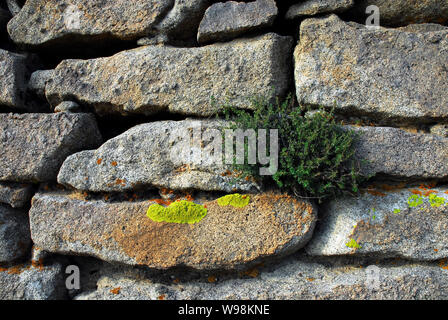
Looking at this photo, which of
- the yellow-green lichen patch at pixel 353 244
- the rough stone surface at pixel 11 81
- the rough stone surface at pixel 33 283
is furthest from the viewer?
the rough stone surface at pixel 11 81

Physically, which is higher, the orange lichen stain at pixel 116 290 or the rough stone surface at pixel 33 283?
the orange lichen stain at pixel 116 290

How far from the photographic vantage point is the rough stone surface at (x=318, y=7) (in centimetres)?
324

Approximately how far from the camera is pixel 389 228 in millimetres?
2982

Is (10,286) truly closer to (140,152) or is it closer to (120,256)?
(120,256)

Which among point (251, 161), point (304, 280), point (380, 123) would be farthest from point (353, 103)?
point (304, 280)

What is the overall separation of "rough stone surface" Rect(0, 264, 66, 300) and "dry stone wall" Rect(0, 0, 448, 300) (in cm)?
1

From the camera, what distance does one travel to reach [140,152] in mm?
3320

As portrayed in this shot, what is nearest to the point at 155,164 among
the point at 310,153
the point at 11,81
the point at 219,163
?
the point at 219,163

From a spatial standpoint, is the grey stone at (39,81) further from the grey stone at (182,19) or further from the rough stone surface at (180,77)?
the grey stone at (182,19)

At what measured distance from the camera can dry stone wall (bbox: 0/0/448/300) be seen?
3.01 meters

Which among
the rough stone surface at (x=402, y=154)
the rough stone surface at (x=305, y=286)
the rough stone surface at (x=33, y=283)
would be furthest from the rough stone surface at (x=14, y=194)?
the rough stone surface at (x=402, y=154)

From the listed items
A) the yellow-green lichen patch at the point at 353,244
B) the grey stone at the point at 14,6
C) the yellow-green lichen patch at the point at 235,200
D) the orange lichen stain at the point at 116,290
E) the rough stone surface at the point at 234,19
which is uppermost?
the grey stone at the point at 14,6

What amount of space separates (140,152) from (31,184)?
1.50 meters

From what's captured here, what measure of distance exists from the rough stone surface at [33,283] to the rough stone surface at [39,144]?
39.4 inches
